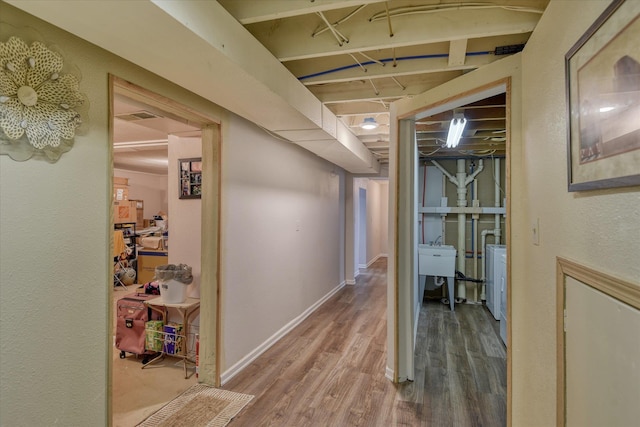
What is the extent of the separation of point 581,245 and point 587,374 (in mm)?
416

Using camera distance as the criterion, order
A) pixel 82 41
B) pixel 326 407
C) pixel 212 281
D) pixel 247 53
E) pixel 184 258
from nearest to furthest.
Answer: pixel 82 41, pixel 247 53, pixel 326 407, pixel 212 281, pixel 184 258

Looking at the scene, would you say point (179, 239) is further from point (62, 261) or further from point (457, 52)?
point (457, 52)

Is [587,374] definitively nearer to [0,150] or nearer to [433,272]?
[0,150]

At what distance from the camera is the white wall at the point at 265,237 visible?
260cm

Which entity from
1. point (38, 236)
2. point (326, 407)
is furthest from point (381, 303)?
point (38, 236)

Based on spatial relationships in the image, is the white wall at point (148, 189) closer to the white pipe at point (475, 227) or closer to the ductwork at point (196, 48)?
the ductwork at point (196, 48)

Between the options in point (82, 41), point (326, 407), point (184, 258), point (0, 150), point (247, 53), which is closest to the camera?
point (0, 150)

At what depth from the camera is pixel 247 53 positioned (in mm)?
1657

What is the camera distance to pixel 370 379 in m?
2.61

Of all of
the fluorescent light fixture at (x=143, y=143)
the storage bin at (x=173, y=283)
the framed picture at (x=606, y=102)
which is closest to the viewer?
the framed picture at (x=606, y=102)

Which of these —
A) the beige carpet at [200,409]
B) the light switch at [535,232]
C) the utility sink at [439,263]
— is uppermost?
the light switch at [535,232]

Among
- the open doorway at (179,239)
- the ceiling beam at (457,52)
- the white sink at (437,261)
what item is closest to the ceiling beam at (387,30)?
the ceiling beam at (457,52)

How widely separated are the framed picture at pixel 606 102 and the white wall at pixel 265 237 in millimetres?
2149

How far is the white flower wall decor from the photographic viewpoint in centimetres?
117
